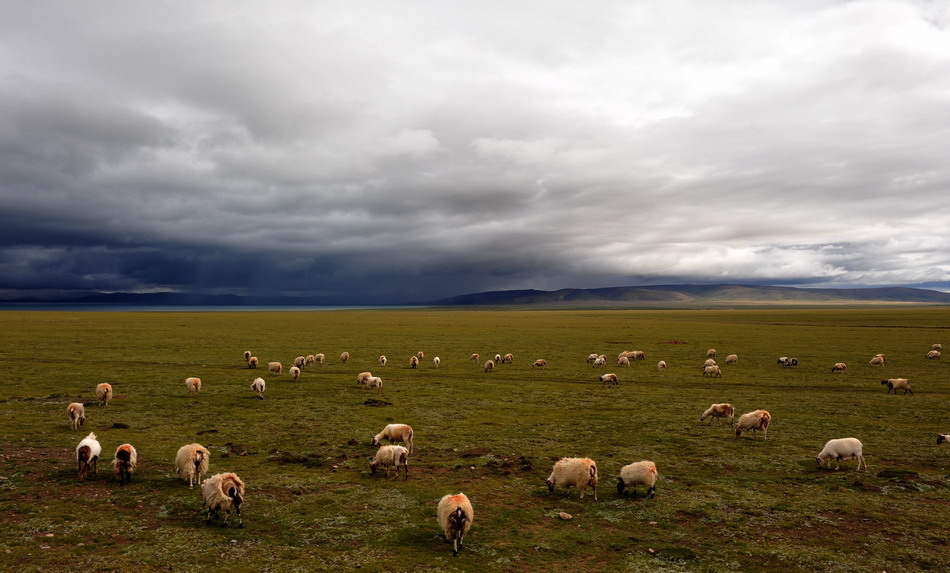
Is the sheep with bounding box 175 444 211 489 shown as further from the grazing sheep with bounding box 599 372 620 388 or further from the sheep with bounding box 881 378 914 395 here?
the sheep with bounding box 881 378 914 395

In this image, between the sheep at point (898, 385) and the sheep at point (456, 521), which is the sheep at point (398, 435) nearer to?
the sheep at point (456, 521)

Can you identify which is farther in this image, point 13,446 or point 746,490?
point 13,446

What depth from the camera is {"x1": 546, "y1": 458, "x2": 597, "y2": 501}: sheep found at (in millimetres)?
14859

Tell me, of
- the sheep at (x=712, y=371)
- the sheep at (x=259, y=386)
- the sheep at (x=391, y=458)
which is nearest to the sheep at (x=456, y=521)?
the sheep at (x=391, y=458)

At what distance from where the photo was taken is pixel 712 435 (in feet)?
74.5

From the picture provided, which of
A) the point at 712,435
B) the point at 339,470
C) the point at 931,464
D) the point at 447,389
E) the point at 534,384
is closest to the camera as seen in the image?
the point at 339,470

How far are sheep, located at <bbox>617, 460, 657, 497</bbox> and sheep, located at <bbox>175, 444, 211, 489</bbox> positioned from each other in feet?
44.8

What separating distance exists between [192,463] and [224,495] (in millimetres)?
3372

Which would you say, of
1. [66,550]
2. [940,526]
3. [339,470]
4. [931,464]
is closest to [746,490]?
[940,526]

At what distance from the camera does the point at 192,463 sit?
14.9m

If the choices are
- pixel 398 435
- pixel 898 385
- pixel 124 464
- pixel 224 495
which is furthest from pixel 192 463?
pixel 898 385

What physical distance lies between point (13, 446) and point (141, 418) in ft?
17.8

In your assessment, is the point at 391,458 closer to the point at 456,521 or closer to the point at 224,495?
the point at 224,495

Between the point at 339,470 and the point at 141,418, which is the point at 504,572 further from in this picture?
the point at 141,418
